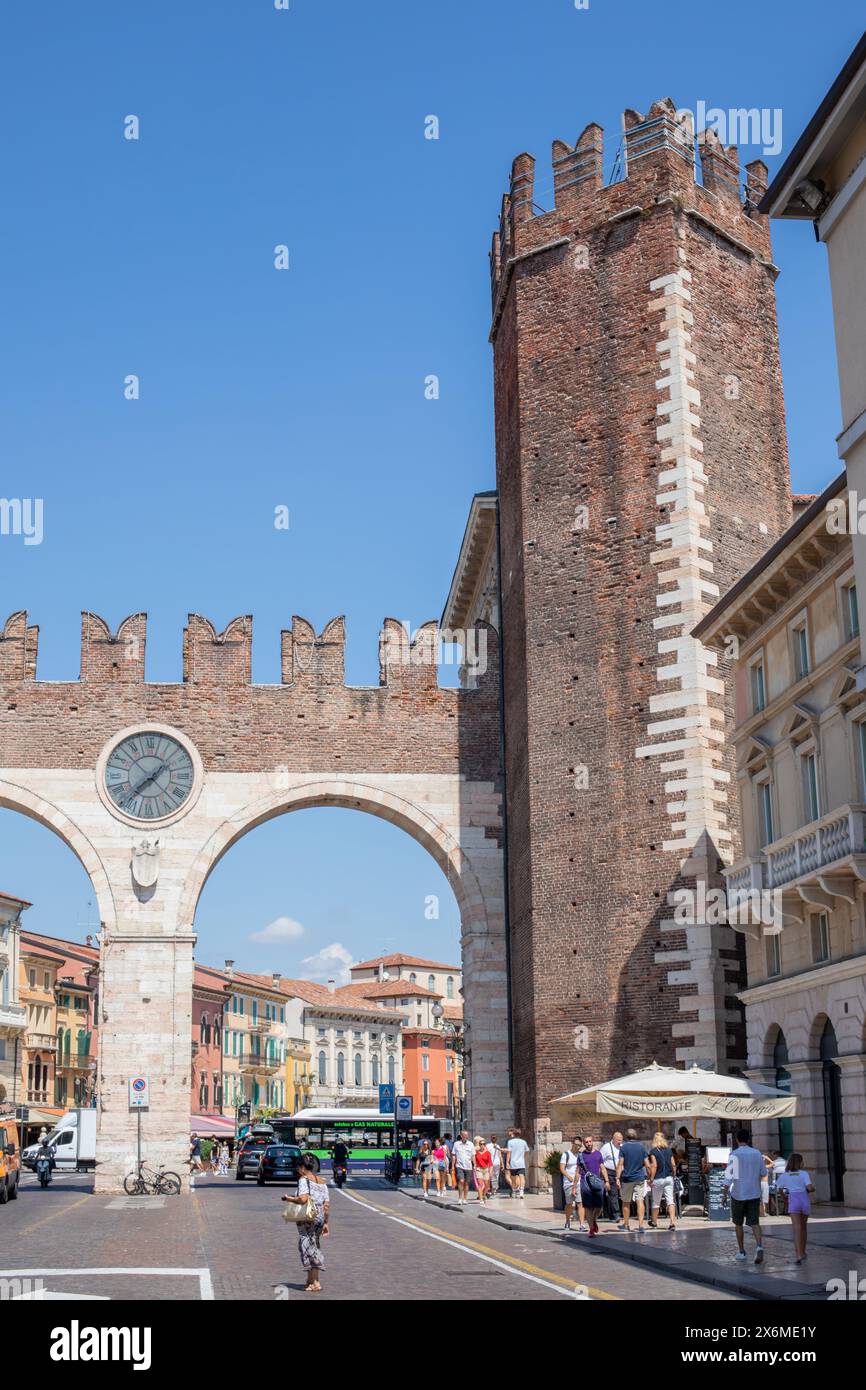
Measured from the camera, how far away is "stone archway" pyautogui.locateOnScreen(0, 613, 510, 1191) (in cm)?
3406

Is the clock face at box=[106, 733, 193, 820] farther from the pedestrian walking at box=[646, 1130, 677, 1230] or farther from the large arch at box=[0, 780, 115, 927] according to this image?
the pedestrian walking at box=[646, 1130, 677, 1230]

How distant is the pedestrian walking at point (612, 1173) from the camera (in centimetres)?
2453

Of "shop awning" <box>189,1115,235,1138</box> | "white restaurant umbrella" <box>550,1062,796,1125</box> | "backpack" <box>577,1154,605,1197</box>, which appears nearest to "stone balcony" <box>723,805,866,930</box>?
"white restaurant umbrella" <box>550,1062,796,1125</box>

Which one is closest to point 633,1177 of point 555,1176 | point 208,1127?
point 555,1176

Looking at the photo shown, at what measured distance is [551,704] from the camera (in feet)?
105

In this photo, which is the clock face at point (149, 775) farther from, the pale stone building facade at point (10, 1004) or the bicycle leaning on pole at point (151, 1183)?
the pale stone building facade at point (10, 1004)

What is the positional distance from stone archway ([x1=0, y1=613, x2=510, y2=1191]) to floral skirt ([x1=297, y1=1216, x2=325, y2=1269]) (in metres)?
19.8

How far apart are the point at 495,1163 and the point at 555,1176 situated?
5.79 m

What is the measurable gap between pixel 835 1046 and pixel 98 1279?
14.1m

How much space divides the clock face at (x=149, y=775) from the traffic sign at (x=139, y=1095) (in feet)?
18.4

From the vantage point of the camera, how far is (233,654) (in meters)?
35.8

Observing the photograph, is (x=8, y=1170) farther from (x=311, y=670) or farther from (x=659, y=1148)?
(x=659, y=1148)

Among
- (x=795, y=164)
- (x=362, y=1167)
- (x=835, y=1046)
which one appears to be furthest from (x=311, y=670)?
(x=362, y=1167)

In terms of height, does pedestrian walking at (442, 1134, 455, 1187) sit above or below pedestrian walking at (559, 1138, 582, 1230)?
below
